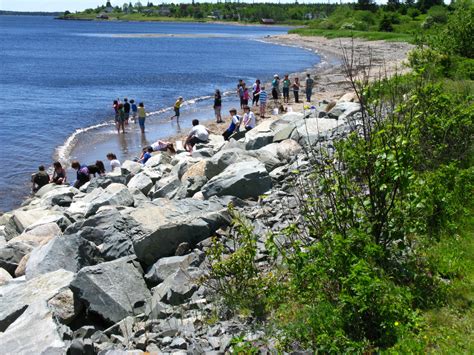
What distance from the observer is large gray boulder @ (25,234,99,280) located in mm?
8867

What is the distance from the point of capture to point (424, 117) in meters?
8.64

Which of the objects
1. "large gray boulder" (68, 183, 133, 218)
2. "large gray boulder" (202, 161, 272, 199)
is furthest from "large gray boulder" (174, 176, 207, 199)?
"large gray boulder" (68, 183, 133, 218)

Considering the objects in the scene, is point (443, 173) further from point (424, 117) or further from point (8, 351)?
point (8, 351)

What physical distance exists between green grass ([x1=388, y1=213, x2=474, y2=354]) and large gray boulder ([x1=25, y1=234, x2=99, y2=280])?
17.9 feet

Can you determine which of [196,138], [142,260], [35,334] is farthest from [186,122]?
[35,334]

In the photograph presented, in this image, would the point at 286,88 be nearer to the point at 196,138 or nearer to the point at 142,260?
the point at 196,138

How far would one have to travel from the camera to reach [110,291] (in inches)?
294

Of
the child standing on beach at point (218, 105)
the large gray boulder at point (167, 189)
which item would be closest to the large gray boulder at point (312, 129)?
the large gray boulder at point (167, 189)

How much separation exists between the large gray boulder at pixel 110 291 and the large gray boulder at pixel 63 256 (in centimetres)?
129

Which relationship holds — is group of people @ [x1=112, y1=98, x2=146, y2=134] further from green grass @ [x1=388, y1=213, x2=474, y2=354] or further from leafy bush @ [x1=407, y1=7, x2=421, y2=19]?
leafy bush @ [x1=407, y1=7, x2=421, y2=19]

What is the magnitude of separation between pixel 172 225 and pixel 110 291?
162 cm

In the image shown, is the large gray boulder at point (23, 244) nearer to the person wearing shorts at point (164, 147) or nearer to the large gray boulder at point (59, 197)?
the large gray boulder at point (59, 197)

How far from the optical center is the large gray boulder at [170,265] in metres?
7.98

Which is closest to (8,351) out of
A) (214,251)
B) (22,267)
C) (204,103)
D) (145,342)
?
(145,342)
